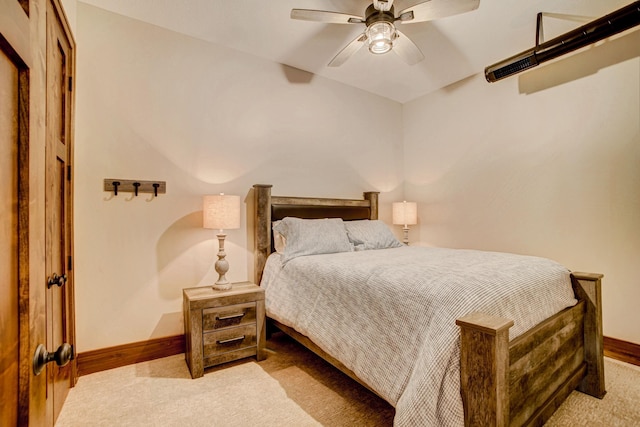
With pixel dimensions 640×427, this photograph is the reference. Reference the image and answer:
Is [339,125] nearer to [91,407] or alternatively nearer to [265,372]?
[265,372]

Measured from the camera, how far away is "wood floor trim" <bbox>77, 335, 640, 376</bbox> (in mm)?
2236

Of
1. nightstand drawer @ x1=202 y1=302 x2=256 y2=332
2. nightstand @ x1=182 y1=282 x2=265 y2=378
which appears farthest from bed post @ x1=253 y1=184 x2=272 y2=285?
nightstand drawer @ x1=202 y1=302 x2=256 y2=332

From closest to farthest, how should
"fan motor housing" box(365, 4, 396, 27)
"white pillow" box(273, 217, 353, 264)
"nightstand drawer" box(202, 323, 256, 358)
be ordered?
"fan motor housing" box(365, 4, 396, 27)
"nightstand drawer" box(202, 323, 256, 358)
"white pillow" box(273, 217, 353, 264)

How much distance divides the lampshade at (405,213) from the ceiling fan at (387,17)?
1844 mm

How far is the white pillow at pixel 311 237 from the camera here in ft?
8.63

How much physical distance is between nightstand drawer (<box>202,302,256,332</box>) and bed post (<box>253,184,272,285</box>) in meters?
0.51

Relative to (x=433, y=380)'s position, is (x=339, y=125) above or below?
above

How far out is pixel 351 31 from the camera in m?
2.65

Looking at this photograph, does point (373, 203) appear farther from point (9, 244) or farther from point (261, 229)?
point (9, 244)

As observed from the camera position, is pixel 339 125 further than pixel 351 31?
Yes

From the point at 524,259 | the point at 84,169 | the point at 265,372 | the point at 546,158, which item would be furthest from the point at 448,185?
the point at 84,169

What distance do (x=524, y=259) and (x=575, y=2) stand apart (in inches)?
76.1

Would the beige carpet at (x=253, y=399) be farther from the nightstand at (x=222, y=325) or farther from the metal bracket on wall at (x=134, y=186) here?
the metal bracket on wall at (x=134, y=186)

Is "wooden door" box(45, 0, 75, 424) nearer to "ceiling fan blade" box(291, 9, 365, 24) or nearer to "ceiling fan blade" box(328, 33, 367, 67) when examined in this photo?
"ceiling fan blade" box(291, 9, 365, 24)
